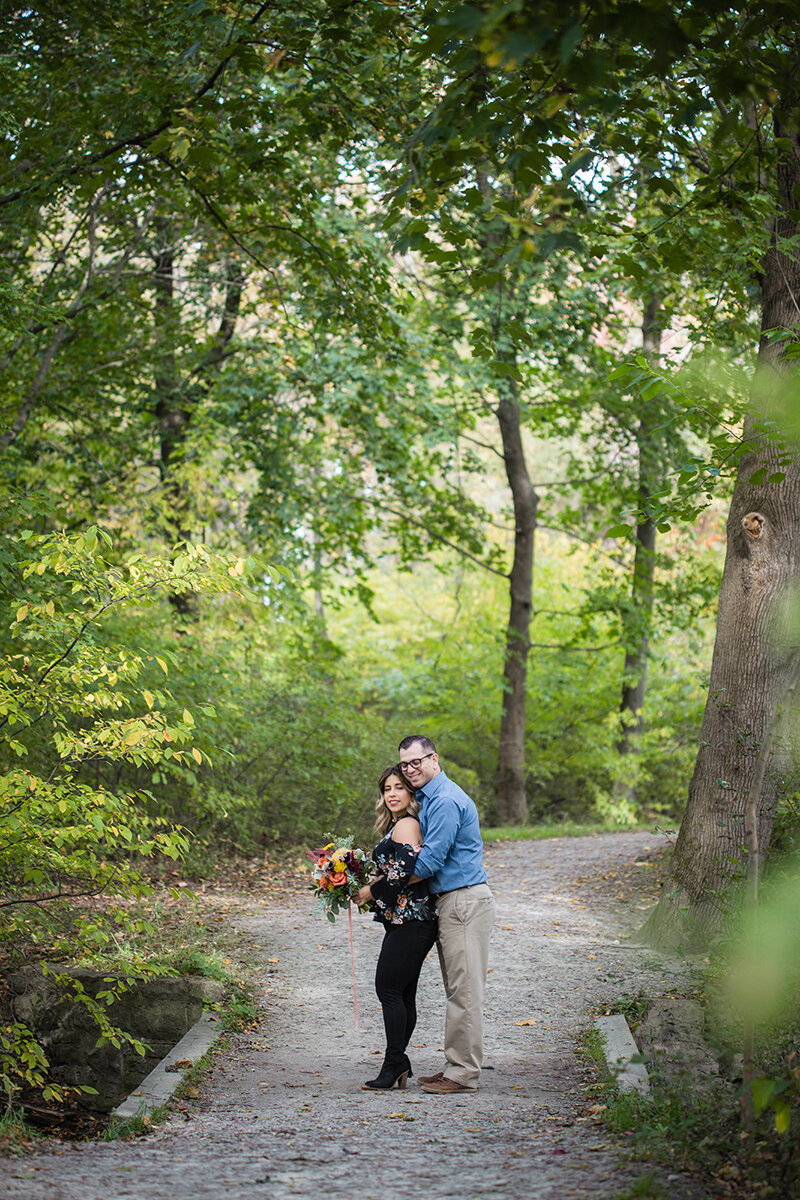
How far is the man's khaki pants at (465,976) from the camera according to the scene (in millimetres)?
5520

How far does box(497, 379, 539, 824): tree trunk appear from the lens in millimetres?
18375

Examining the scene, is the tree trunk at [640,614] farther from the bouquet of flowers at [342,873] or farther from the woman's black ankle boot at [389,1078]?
the woman's black ankle boot at [389,1078]

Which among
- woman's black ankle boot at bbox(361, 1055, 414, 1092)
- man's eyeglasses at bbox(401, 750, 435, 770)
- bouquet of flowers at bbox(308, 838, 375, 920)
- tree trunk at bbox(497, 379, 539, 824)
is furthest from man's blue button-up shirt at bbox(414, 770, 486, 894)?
tree trunk at bbox(497, 379, 539, 824)

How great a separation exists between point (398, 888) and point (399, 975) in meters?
0.46

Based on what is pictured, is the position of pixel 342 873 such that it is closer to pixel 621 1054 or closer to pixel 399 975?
pixel 399 975

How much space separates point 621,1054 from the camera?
5746mm

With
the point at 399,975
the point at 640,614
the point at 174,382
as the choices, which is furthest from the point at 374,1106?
the point at 640,614

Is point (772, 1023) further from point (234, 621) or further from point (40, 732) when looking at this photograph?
point (234, 621)

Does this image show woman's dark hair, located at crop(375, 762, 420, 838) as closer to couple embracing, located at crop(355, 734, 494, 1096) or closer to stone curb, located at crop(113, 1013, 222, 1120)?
couple embracing, located at crop(355, 734, 494, 1096)

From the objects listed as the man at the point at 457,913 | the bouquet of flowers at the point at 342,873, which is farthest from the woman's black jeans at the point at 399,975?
the bouquet of flowers at the point at 342,873

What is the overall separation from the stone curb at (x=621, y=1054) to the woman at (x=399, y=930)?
1105 millimetres

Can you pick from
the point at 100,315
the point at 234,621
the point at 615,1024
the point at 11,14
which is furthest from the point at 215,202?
the point at 615,1024

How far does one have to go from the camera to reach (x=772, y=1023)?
16.0 feet

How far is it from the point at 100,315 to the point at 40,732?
6191 mm
